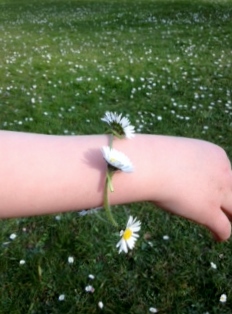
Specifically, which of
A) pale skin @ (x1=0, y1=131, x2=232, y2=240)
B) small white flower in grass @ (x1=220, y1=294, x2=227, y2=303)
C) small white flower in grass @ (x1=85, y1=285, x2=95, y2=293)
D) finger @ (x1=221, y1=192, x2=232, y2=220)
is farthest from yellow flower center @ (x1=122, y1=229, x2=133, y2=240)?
small white flower in grass @ (x1=220, y1=294, x2=227, y2=303)


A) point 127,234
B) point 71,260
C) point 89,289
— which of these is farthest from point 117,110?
point 127,234

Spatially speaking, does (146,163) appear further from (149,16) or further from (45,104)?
(149,16)

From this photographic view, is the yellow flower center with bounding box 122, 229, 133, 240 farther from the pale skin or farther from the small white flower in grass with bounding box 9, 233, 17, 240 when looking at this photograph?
the small white flower in grass with bounding box 9, 233, 17, 240

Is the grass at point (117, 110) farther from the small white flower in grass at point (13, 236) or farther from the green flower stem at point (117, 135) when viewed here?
the green flower stem at point (117, 135)

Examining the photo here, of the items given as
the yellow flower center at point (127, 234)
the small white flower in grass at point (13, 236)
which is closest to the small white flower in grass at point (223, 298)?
the yellow flower center at point (127, 234)

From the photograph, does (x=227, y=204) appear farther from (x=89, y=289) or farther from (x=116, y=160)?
(x=89, y=289)

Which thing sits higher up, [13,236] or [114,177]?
[114,177]

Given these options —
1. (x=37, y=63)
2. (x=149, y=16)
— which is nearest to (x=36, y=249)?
(x=37, y=63)
